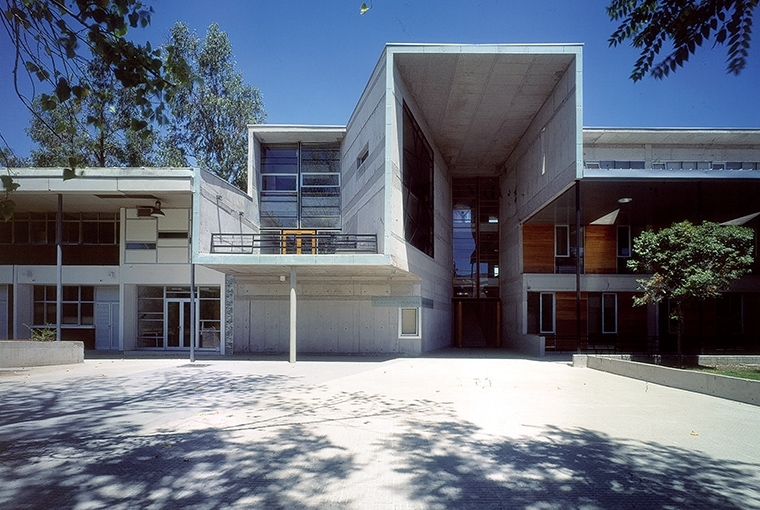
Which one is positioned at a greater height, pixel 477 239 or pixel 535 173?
pixel 535 173

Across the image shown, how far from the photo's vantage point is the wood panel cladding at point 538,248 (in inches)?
907

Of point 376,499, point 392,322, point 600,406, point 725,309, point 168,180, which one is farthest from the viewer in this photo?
point 725,309

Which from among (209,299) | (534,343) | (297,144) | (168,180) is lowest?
(534,343)

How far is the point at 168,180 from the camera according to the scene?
Answer: 17562mm

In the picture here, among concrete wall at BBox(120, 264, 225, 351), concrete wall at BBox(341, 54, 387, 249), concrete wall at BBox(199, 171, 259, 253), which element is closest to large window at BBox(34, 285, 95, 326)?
concrete wall at BBox(120, 264, 225, 351)

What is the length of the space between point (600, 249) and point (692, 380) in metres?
13.4

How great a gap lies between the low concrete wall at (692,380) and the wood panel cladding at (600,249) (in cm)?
901

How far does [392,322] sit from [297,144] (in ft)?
35.5

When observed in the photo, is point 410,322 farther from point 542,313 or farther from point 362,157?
point 362,157

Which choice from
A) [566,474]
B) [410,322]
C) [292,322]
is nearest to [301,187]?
[410,322]

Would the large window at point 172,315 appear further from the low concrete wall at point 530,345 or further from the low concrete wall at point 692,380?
the low concrete wall at point 692,380

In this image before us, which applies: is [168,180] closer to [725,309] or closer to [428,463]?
[428,463]

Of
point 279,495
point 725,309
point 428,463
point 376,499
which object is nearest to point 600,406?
point 428,463

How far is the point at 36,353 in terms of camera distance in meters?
15.6
